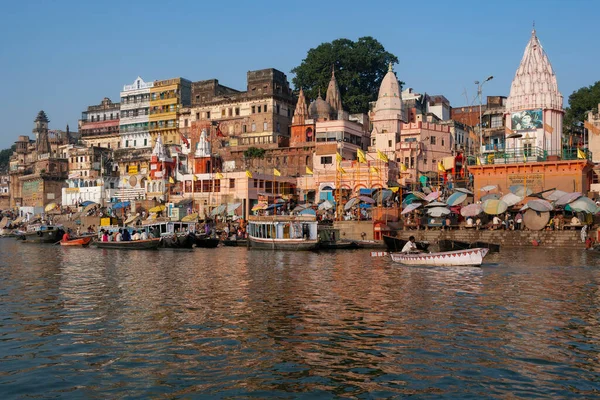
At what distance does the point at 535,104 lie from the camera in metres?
47.9

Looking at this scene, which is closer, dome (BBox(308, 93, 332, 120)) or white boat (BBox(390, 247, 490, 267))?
white boat (BBox(390, 247, 490, 267))

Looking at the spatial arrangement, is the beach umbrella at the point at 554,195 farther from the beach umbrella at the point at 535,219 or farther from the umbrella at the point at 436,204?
the umbrella at the point at 436,204

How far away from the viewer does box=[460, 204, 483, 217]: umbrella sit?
39156 mm

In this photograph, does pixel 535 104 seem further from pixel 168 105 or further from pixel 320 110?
pixel 168 105

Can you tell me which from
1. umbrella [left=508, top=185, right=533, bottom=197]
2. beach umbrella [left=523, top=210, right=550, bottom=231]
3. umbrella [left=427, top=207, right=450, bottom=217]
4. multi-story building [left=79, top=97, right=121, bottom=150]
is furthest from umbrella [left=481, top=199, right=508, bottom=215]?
multi-story building [left=79, top=97, right=121, bottom=150]

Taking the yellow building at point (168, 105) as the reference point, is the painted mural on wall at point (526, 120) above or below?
below

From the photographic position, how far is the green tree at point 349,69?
7175cm

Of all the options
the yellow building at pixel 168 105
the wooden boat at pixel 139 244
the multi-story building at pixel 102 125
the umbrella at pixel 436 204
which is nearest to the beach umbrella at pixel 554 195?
the umbrella at pixel 436 204

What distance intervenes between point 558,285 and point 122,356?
14262 millimetres

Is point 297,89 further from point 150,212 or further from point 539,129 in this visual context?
point 539,129

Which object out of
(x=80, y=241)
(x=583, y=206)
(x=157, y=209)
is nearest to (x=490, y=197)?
(x=583, y=206)

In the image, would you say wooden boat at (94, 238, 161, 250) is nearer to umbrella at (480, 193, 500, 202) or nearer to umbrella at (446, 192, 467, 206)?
umbrella at (446, 192, 467, 206)

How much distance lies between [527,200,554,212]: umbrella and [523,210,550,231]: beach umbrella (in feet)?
2.14

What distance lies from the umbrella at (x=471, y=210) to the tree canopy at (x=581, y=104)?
27.5 meters
